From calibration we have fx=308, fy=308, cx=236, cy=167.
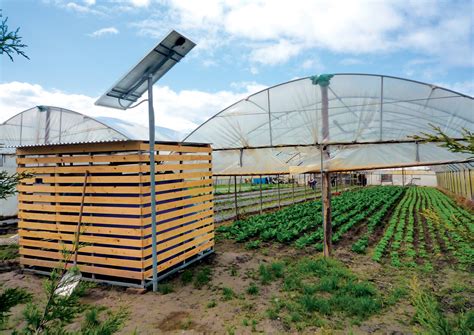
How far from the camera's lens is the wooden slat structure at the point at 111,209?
5488 millimetres

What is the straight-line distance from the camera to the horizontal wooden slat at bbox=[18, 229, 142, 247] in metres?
5.46

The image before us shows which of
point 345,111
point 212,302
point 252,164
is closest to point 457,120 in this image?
point 345,111

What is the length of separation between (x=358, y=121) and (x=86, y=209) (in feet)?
18.8

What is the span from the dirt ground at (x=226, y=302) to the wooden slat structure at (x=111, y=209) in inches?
16.7

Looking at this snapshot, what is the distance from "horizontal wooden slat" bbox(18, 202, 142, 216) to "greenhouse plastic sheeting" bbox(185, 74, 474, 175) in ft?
10.7

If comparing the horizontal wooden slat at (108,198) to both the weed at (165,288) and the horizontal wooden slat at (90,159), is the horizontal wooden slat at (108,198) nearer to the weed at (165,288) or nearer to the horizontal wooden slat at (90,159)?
the horizontal wooden slat at (90,159)

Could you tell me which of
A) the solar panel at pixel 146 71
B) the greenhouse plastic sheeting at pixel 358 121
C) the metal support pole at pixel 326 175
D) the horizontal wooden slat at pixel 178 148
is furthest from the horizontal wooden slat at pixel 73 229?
the metal support pole at pixel 326 175

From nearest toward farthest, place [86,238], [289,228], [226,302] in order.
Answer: [226,302], [86,238], [289,228]

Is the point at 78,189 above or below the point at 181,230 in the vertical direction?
above

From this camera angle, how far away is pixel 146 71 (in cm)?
545

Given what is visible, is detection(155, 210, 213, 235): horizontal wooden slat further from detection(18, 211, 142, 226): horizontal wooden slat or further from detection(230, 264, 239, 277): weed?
detection(230, 264, 239, 277): weed

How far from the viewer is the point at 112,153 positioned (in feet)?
19.6

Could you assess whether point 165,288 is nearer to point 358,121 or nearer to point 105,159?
point 105,159

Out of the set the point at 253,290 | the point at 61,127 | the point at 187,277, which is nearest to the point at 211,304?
the point at 253,290
